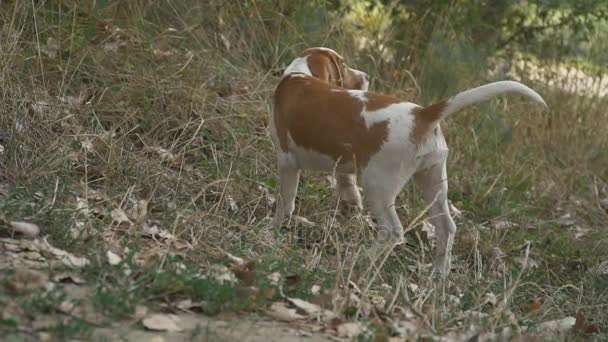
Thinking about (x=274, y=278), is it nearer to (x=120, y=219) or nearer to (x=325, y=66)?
(x=120, y=219)

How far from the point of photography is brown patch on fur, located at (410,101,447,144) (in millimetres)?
4910

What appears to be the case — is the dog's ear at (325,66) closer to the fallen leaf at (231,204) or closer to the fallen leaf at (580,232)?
the fallen leaf at (231,204)

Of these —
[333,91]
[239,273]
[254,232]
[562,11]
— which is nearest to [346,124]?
[333,91]

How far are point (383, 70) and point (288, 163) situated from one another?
A: 9.61ft

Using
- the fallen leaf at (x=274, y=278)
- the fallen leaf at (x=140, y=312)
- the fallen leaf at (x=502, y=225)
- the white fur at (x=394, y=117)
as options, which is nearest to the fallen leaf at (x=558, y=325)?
the white fur at (x=394, y=117)

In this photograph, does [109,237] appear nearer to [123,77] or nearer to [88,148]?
[88,148]

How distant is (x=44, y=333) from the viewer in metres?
3.32

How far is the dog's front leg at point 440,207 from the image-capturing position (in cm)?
521

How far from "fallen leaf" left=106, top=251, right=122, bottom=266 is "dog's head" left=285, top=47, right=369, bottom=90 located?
2029mm

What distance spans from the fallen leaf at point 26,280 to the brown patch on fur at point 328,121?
187 cm

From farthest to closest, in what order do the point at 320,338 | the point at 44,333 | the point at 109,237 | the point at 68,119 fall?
the point at 68,119
the point at 109,237
the point at 320,338
the point at 44,333

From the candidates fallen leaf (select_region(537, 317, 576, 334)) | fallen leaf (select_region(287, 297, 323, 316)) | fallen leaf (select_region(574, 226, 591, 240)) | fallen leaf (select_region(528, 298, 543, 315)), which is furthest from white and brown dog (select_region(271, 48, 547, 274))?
fallen leaf (select_region(574, 226, 591, 240))

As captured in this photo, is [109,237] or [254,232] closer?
[109,237]

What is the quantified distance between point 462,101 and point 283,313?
159 centimetres
